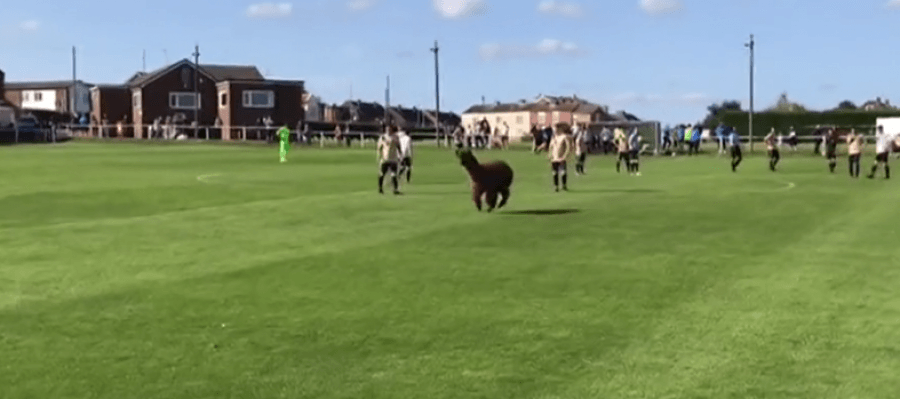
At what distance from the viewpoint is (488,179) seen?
20.4m

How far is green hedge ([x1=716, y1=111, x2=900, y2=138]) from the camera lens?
95.2 metres

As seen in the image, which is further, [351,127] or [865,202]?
[351,127]

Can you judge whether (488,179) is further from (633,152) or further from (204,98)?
(204,98)

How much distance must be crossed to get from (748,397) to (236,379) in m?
3.54

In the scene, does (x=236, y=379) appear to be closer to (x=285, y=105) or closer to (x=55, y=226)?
(x=55, y=226)

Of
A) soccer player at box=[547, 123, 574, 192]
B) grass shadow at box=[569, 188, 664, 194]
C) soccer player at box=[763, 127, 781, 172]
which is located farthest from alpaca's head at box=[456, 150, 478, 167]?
soccer player at box=[763, 127, 781, 172]

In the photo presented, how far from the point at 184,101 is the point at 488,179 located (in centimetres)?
7878

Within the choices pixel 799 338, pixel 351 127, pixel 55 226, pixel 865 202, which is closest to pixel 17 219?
pixel 55 226

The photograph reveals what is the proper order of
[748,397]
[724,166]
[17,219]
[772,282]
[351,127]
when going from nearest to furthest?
[748,397], [772,282], [17,219], [724,166], [351,127]

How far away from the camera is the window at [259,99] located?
8838 cm

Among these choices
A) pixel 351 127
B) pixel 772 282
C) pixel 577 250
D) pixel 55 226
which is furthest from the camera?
pixel 351 127

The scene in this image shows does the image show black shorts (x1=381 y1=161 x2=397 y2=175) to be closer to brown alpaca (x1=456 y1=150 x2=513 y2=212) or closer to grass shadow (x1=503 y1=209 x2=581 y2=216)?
brown alpaca (x1=456 y1=150 x2=513 y2=212)

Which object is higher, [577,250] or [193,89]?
[193,89]

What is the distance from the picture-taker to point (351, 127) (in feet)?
281
